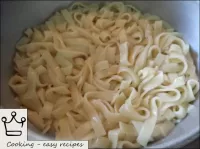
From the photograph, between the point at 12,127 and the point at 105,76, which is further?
the point at 105,76

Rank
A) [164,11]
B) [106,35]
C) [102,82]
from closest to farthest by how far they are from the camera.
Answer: [102,82], [106,35], [164,11]

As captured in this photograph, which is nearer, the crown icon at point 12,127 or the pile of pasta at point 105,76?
the crown icon at point 12,127

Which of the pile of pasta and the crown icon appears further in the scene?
the pile of pasta

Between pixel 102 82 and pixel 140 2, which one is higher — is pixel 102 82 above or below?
below

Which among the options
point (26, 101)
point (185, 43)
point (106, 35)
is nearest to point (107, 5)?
point (106, 35)

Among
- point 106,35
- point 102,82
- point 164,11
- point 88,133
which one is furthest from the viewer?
point 164,11

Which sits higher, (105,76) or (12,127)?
(105,76)

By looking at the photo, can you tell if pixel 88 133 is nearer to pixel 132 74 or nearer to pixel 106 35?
pixel 132 74

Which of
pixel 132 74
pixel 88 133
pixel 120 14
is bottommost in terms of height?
pixel 88 133
